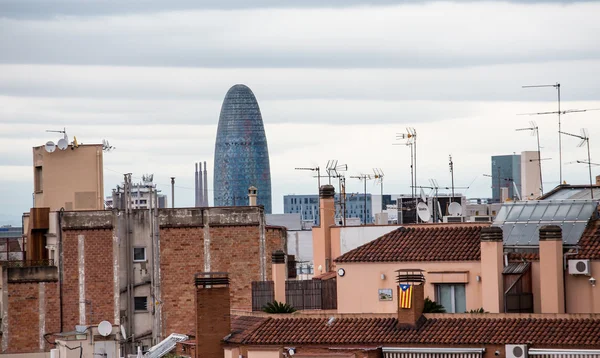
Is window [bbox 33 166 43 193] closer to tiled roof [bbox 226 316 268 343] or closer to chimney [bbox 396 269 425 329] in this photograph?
tiled roof [bbox 226 316 268 343]

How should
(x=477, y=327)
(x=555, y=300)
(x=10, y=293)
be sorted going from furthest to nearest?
(x=10, y=293) → (x=555, y=300) → (x=477, y=327)

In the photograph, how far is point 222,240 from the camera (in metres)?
75.8

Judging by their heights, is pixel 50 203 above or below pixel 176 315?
above

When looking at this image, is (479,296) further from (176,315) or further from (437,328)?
(176,315)

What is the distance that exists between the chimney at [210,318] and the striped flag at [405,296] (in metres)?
4.94

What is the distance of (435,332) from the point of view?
39.0 m

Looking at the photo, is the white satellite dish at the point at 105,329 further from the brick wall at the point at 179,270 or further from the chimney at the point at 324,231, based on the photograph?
the brick wall at the point at 179,270

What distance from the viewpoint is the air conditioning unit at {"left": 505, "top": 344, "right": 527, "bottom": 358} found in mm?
37125

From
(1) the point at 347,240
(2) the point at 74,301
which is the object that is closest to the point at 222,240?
(2) the point at 74,301

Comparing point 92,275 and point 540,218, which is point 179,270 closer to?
point 92,275

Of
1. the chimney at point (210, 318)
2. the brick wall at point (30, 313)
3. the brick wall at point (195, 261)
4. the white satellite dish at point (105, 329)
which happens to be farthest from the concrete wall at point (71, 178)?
the chimney at point (210, 318)

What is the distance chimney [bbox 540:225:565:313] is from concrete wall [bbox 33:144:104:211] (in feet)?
134

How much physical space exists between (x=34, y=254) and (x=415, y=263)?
3616 cm

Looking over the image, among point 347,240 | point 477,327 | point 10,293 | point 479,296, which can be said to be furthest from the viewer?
point 10,293
